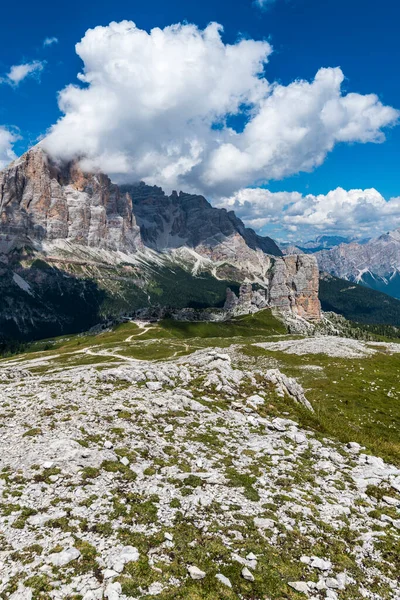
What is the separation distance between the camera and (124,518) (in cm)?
1480

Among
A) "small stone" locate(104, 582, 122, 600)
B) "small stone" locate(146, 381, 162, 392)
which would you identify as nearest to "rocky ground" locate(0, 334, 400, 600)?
"small stone" locate(104, 582, 122, 600)

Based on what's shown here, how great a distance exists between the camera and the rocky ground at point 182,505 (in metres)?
11.9

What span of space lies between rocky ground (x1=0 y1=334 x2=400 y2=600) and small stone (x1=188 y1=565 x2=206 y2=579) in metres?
0.07

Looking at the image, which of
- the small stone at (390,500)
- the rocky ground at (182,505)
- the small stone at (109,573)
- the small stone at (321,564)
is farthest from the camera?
the small stone at (390,500)

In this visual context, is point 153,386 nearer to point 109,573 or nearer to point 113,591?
point 109,573

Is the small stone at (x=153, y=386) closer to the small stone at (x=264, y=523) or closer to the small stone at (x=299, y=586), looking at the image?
the small stone at (x=264, y=523)

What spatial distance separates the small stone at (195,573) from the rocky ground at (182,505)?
2.8 inches

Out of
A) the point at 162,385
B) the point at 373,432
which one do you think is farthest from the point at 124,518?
the point at 373,432

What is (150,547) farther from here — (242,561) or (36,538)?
(36,538)

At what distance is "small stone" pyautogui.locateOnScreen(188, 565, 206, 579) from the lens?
1200cm

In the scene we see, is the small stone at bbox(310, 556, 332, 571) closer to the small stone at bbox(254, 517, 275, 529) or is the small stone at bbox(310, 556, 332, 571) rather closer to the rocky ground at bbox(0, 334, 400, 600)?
the rocky ground at bbox(0, 334, 400, 600)

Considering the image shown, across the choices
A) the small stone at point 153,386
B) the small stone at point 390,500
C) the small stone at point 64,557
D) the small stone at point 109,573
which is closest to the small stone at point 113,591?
the small stone at point 109,573

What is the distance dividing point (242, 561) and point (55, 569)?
263 inches

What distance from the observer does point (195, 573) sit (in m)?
12.1
